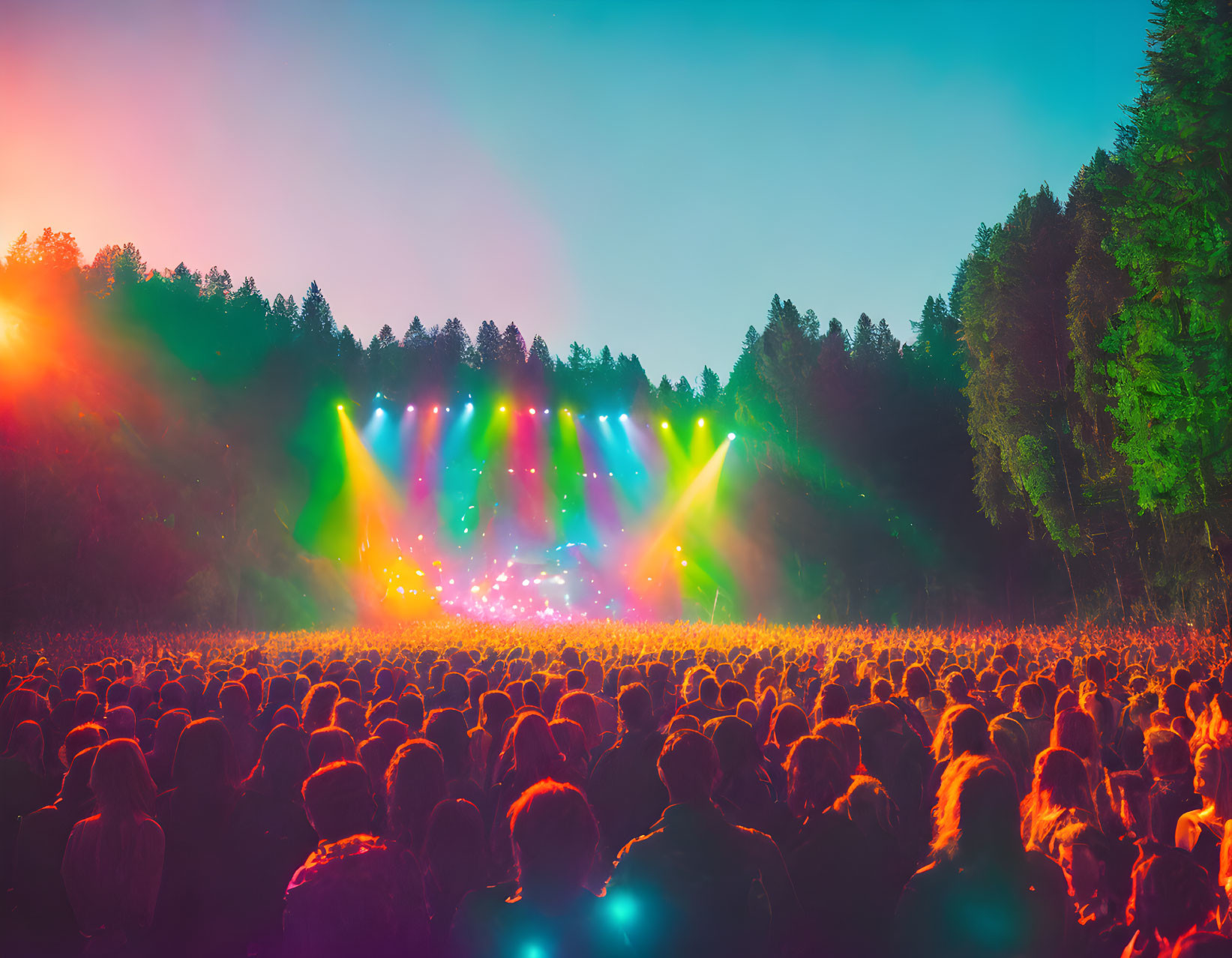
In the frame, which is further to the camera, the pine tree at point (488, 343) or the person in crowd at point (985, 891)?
the pine tree at point (488, 343)

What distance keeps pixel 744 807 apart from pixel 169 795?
3.30 m

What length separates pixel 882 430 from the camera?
127 ft

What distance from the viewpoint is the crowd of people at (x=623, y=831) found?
9.02 feet

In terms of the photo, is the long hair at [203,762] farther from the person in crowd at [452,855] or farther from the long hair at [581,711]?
the long hair at [581,711]

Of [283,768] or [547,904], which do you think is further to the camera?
[283,768]

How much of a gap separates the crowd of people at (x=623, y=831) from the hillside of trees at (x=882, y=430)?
1387 centimetres

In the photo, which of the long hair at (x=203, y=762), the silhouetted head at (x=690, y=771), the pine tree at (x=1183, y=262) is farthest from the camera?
the pine tree at (x=1183, y=262)

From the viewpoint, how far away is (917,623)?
3556 centimetres

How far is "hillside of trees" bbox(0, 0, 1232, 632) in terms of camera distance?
16672 millimetres

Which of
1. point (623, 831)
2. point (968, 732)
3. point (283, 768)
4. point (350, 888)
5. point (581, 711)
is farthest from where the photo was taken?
point (581, 711)

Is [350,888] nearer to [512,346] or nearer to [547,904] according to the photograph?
[547,904]

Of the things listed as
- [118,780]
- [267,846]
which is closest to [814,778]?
[267,846]

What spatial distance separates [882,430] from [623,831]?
36973mm

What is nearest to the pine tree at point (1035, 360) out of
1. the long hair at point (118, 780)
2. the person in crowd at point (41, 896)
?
the long hair at point (118, 780)
